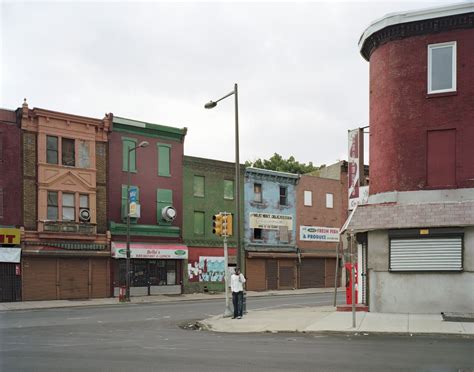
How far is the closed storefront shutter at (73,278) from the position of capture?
Result: 3528 centimetres

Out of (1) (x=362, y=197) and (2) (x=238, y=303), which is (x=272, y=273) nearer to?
(1) (x=362, y=197)

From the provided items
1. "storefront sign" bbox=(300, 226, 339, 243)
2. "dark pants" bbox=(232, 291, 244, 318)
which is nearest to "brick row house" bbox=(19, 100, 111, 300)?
"dark pants" bbox=(232, 291, 244, 318)

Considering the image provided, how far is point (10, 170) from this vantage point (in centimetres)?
3369

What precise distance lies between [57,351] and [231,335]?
5.32 metres

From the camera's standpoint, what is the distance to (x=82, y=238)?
3556 centimetres

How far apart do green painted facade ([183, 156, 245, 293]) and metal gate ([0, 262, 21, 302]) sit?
11567 millimetres

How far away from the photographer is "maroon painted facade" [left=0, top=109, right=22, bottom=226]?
3341 cm

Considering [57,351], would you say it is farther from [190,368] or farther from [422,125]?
[422,125]

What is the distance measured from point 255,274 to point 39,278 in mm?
16459

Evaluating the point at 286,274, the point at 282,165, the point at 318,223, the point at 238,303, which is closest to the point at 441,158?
the point at 238,303

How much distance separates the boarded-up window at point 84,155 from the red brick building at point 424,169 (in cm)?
2049

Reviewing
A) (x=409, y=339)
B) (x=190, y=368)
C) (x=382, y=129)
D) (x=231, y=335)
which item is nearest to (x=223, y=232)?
(x=231, y=335)

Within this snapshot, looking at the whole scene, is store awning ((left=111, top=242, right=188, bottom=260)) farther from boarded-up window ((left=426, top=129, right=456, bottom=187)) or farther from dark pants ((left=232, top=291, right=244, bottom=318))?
boarded-up window ((left=426, top=129, right=456, bottom=187))

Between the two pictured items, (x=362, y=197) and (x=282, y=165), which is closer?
(x=362, y=197)
